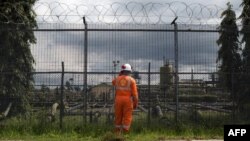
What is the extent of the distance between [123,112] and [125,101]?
0.90 ft

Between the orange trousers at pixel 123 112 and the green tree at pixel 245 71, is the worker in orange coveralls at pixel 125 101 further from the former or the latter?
the green tree at pixel 245 71

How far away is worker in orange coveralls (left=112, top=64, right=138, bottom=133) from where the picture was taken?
12.6 meters

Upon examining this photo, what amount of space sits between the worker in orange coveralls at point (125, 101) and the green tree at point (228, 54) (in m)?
3.19

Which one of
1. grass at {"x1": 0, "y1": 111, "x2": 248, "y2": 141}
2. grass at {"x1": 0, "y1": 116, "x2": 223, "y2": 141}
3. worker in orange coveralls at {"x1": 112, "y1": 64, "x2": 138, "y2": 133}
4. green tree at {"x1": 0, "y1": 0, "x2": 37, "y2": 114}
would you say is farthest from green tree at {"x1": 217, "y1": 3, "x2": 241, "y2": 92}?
green tree at {"x1": 0, "y1": 0, "x2": 37, "y2": 114}

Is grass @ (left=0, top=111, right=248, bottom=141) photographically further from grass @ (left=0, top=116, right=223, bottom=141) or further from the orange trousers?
the orange trousers

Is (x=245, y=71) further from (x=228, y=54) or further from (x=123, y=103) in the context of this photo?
(x=123, y=103)

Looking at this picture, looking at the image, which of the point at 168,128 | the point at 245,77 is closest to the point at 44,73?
the point at 168,128

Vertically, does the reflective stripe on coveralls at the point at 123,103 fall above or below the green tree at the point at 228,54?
below

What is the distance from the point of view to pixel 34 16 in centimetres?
1677

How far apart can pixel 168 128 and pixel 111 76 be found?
6.81 ft

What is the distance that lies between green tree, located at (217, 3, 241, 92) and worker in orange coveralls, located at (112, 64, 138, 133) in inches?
125

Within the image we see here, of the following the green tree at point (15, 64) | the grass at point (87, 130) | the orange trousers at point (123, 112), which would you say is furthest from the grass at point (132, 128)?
the orange trousers at point (123, 112)

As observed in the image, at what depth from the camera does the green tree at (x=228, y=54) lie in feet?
48.6

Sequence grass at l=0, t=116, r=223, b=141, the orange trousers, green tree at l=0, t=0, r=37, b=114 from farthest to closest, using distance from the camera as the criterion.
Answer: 1. green tree at l=0, t=0, r=37, b=114
2. grass at l=0, t=116, r=223, b=141
3. the orange trousers
